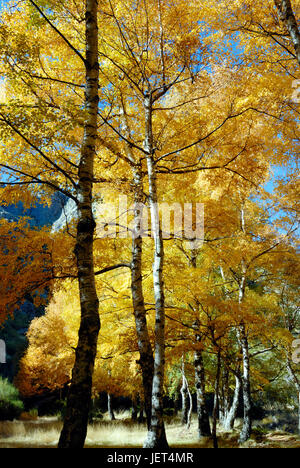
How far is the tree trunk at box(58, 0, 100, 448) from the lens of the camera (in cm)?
252

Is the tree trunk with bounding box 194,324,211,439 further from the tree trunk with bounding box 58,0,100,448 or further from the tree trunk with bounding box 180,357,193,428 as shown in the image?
the tree trunk with bounding box 58,0,100,448

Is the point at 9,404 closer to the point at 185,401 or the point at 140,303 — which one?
the point at 185,401

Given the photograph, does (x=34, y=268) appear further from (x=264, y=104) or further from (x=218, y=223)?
(x=264, y=104)

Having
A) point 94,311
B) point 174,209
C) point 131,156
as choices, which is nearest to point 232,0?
point 131,156

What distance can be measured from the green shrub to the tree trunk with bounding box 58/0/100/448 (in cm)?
1839

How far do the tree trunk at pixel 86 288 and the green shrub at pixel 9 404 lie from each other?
1839 centimetres

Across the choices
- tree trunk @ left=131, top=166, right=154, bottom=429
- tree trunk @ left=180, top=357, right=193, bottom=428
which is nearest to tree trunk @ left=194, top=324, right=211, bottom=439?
tree trunk @ left=131, top=166, right=154, bottom=429

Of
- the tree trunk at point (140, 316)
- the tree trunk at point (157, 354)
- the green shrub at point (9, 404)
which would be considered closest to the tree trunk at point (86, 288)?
the tree trunk at point (157, 354)

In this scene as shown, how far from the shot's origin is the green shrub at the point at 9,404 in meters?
17.3

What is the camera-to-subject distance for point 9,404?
17.9 meters

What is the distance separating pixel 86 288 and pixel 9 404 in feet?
64.2

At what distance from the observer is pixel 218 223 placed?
7719 mm

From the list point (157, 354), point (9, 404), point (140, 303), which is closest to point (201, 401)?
point (140, 303)

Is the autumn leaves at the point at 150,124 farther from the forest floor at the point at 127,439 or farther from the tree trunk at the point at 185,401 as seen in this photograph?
the tree trunk at the point at 185,401
